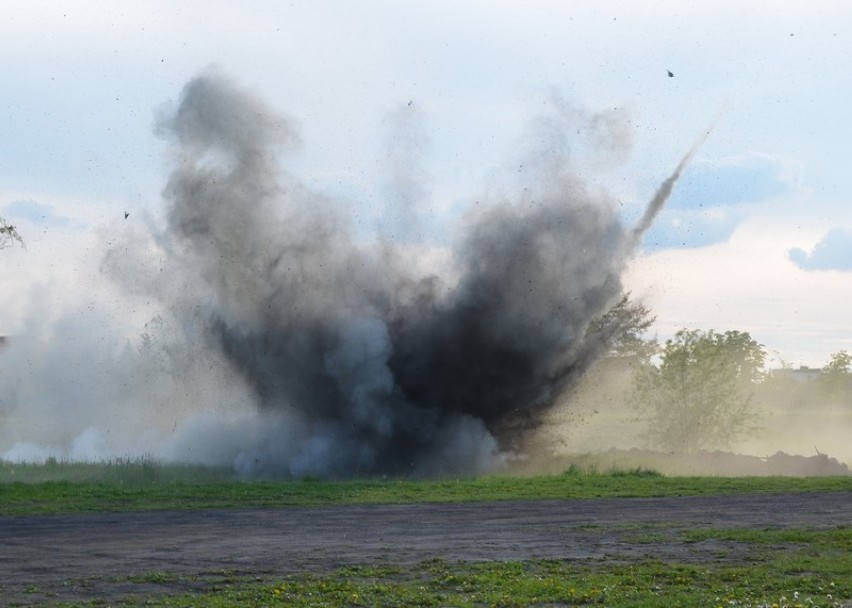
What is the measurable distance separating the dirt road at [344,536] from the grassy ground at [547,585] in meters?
0.84

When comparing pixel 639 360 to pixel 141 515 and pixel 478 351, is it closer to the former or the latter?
pixel 478 351

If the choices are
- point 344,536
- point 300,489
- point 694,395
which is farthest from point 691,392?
point 344,536

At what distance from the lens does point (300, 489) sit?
39.6 metres

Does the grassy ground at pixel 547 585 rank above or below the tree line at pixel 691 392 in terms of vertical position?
below

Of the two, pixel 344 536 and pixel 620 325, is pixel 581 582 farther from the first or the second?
pixel 620 325

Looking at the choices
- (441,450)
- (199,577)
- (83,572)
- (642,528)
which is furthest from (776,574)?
(441,450)

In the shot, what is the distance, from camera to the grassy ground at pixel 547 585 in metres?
17.6

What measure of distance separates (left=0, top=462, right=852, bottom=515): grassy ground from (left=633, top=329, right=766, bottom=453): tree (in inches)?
738

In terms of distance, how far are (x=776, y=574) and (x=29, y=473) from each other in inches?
1439

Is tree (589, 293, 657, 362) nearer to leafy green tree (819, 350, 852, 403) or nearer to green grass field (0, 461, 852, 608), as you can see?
Answer: green grass field (0, 461, 852, 608)

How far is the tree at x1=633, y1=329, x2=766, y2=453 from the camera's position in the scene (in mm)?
64500

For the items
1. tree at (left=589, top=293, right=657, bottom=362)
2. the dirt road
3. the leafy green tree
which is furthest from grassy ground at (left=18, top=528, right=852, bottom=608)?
the leafy green tree

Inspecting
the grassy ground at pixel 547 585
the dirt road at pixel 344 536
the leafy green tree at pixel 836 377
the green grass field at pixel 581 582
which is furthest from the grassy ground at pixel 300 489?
the leafy green tree at pixel 836 377

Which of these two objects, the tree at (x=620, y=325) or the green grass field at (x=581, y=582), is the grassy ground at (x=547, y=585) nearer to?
the green grass field at (x=581, y=582)
